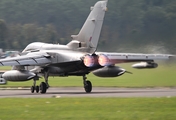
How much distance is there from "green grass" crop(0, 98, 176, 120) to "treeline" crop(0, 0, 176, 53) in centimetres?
1168

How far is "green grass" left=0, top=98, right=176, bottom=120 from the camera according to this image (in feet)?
48.4

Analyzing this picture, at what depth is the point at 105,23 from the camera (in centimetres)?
3709

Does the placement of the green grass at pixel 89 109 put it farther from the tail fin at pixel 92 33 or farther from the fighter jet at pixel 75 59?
the tail fin at pixel 92 33

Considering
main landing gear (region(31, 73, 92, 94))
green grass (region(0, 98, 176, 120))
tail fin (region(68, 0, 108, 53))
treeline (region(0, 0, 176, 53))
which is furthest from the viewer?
treeline (region(0, 0, 176, 53))

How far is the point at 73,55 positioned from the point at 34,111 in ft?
36.9

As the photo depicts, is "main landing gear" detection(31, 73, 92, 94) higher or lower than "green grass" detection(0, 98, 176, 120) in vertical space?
higher

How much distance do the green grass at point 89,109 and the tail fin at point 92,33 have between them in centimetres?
828

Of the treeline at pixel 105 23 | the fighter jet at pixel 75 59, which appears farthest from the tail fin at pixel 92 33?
the treeline at pixel 105 23

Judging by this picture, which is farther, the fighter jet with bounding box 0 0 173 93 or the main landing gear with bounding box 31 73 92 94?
the main landing gear with bounding box 31 73 92 94

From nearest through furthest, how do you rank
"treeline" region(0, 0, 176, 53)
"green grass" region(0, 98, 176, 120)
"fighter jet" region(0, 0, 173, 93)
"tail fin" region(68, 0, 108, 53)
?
"green grass" region(0, 98, 176, 120)
"fighter jet" region(0, 0, 173, 93)
"tail fin" region(68, 0, 108, 53)
"treeline" region(0, 0, 176, 53)

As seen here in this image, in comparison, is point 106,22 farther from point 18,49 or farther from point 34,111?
point 34,111

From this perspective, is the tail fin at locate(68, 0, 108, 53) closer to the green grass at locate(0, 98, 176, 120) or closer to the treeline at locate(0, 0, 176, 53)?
the treeline at locate(0, 0, 176, 53)

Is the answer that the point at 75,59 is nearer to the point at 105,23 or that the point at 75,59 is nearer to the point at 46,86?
the point at 46,86

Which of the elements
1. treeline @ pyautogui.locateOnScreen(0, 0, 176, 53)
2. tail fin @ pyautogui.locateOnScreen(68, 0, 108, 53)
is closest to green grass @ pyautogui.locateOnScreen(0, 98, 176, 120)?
tail fin @ pyautogui.locateOnScreen(68, 0, 108, 53)
